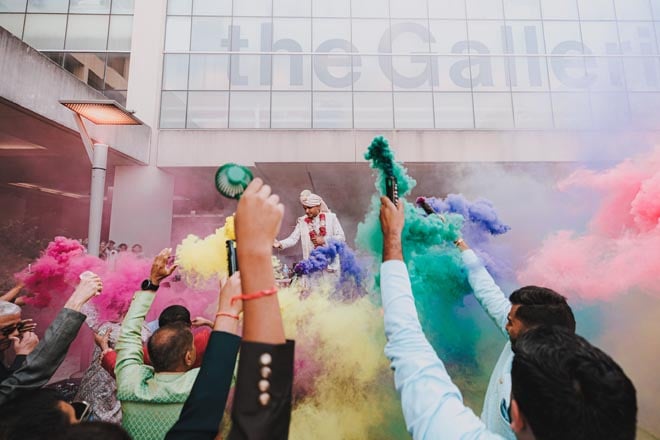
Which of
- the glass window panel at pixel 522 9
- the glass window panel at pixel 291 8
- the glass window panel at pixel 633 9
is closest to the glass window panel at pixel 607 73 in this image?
the glass window panel at pixel 633 9

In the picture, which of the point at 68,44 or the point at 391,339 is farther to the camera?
the point at 68,44

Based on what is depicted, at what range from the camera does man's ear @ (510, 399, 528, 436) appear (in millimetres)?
1017

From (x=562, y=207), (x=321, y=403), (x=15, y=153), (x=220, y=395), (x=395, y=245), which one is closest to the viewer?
(x=220, y=395)

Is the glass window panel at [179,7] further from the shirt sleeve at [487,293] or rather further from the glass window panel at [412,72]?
the shirt sleeve at [487,293]

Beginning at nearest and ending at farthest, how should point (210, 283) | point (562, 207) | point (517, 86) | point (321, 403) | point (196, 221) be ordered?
point (321, 403), point (210, 283), point (562, 207), point (517, 86), point (196, 221)

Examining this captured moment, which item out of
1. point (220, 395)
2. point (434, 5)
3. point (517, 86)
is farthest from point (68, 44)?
point (220, 395)

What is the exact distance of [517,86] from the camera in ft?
37.3

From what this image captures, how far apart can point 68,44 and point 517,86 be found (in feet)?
44.7

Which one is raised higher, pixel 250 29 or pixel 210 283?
pixel 250 29

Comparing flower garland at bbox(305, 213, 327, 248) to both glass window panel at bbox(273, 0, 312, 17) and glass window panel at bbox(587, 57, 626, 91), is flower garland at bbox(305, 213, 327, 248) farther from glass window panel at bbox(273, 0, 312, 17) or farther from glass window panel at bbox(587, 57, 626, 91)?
glass window panel at bbox(587, 57, 626, 91)

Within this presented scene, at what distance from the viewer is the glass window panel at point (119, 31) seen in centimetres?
1174

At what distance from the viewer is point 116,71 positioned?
1182 cm

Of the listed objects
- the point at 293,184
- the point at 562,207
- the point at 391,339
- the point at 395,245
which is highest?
the point at 293,184

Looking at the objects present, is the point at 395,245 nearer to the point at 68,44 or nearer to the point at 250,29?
the point at 250,29
